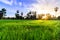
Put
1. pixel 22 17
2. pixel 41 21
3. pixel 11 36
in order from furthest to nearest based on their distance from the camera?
pixel 22 17 < pixel 41 21 < pixel 11 36

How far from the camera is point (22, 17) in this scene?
4523 millimetres

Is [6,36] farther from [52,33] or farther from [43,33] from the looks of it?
[52,33]

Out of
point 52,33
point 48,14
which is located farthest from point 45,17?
point 52,33

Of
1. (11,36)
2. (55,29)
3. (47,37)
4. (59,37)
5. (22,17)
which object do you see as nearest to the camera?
(11,36)

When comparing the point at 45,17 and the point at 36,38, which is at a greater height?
the point at 45,17

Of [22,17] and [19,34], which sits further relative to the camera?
[22,17]

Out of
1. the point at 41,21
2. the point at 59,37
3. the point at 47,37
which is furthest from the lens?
the point at 41,21

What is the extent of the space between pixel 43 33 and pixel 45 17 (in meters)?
1.39

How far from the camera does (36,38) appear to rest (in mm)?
2512

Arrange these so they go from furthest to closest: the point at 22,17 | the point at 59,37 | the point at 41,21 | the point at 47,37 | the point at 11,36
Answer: the point at 22,17
the point at 41,21
the point at 59,37
the point at 47,37
the point at 11,36

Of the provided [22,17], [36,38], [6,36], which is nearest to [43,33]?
[36,38]

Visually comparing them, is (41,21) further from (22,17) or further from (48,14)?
(22,17)

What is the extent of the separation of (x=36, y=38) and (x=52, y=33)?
51 centimetres

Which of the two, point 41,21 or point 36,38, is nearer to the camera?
point 36,38
